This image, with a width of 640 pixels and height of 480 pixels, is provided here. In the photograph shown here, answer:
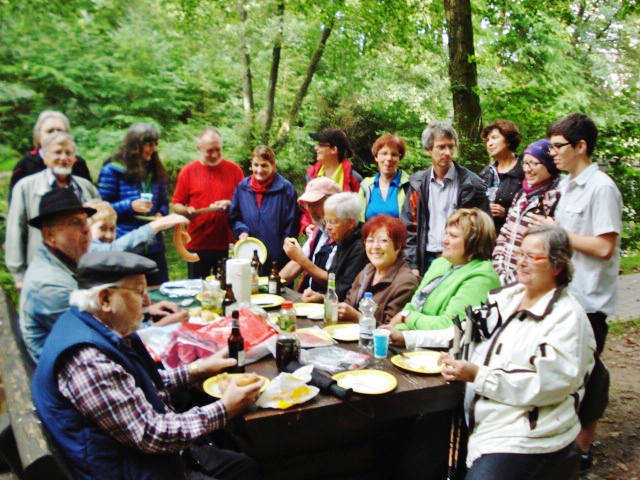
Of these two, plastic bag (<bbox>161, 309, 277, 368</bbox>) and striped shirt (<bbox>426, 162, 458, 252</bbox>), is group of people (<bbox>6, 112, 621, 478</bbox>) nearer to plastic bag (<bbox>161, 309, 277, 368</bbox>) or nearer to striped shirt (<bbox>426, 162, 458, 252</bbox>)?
striped shirt (<bbox>426, 162, 458, 252</bbox>)

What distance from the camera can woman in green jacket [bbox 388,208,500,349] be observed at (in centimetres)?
285

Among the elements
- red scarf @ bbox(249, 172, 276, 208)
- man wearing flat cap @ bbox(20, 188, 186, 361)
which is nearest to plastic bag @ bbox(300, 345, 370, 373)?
man wearing flat cap @ bbox(20, 188, 186, 361)

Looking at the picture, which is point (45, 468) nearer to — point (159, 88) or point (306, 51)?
point (159, 88)

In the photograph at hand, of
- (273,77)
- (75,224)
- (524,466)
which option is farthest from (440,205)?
(273,77)

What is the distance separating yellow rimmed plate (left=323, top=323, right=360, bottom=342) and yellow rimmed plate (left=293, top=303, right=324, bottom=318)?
A: 0.31 m

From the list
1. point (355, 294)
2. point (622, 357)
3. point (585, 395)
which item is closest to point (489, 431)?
point (585, 395)

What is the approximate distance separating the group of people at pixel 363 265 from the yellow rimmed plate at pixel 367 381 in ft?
0.91

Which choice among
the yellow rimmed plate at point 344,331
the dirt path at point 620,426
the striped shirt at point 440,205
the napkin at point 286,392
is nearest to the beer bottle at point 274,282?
the yellow rimmed plate at point 344,331

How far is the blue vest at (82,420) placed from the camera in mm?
1740

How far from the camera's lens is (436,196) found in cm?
434

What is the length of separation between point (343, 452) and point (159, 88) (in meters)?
8.45

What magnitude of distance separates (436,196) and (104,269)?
10.1 feet

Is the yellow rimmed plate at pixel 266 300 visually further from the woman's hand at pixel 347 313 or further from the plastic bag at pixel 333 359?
the plastic bag at pixel 333 359

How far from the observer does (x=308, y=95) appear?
12.2 metres
